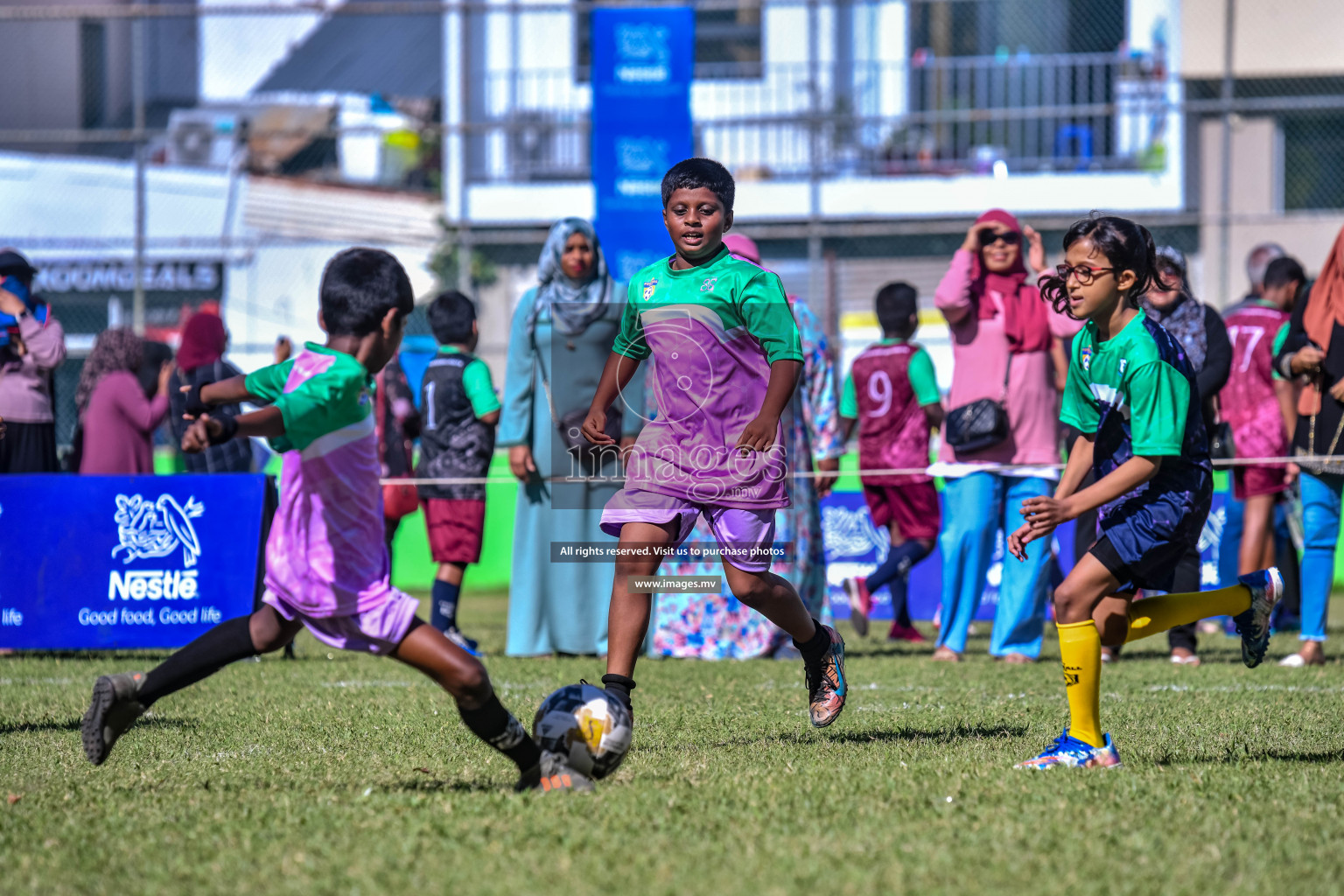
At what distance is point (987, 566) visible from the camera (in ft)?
27.0

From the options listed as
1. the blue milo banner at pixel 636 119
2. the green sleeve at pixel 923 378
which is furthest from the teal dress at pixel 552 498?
the blue milo banner at pixel 636 119

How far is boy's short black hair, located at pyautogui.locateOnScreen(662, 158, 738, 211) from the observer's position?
4.89 metres

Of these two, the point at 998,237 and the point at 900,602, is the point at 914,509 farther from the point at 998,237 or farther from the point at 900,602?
the point at 998,237

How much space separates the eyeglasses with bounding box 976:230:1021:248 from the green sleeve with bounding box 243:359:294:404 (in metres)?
4.96

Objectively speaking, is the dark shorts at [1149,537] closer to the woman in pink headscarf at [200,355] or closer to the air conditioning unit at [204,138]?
the woman in pink headscarf at [200,355]

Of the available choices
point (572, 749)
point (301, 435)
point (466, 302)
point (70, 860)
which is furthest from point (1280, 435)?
point (70, 860)

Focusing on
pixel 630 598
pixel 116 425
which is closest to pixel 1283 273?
pixel 630 598

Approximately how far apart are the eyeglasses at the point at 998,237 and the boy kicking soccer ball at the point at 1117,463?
131 inches

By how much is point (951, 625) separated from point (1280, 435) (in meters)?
2.61

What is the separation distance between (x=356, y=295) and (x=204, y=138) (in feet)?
63.6

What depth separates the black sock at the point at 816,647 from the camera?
202 inches

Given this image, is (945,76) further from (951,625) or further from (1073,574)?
(1073,574)

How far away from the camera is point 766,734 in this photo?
5.30 m

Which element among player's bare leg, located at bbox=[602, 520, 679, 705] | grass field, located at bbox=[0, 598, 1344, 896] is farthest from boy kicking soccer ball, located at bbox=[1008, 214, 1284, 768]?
player's bare leg, located at bbox=[602, 520, 679, 705]
